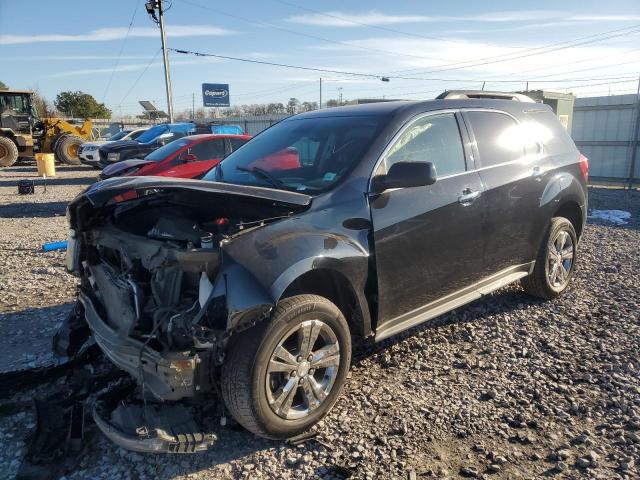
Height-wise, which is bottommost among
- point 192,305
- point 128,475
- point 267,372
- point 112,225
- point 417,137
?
point 128,475

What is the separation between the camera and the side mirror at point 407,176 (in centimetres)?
333

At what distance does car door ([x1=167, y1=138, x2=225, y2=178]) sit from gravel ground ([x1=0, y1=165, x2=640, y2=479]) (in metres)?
4.96

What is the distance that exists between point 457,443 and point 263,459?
1.16 meters

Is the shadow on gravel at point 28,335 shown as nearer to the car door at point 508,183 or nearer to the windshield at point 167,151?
the car door at point 508,183

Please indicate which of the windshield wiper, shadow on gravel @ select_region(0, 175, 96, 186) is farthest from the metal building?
shadow on gravel @ select_region(0, 175, 96, 186)

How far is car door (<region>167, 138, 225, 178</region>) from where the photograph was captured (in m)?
10.3

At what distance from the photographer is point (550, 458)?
2.90 meters

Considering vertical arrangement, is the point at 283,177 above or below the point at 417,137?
below

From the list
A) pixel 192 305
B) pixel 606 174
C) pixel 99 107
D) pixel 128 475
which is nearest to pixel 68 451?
pixel 128 475

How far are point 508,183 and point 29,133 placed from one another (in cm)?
2340

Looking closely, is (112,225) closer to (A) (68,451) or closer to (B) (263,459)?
(A) (68,451)

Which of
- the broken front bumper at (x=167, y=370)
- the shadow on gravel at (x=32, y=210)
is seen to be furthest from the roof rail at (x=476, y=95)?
the shadow on gravel at (x=32, y=210)

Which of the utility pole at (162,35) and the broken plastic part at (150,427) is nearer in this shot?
the broken plastic part at (150,427)

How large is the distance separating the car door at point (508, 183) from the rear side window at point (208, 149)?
24.6 feet
